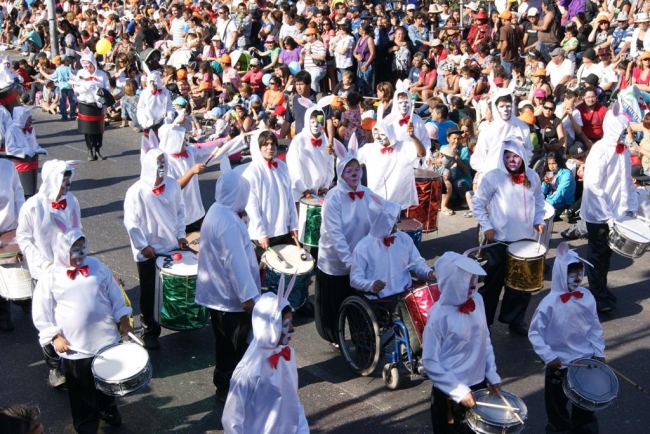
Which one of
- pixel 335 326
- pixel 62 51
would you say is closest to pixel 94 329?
pixel 335 326

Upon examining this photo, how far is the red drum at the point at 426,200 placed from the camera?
1059 cm

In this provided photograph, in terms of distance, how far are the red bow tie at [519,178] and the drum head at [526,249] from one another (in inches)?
22.6

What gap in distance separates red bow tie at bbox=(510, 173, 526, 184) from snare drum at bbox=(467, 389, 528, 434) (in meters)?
3.19

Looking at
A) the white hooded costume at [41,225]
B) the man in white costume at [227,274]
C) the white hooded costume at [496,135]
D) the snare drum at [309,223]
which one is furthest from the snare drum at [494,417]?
the white hooded costume at [496,135]

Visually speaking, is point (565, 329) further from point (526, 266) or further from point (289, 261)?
point (289, 261)

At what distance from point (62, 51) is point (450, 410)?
841 inches

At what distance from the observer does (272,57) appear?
19250 mm

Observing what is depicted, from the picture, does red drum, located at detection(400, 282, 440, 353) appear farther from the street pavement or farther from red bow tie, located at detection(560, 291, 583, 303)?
red bow tie, located at detection(560, 291, 583, 303)

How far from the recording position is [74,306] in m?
6.64

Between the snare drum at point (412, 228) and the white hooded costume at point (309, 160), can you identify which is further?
the white hooded costume at point (309, 160)

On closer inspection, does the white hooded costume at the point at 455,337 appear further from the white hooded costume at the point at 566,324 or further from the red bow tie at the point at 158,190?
the red bow tie at the point at 158,190

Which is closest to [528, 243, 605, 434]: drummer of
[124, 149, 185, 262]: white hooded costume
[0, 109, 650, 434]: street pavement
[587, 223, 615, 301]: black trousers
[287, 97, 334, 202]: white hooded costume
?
[0, 109, 650, 434]: street pavement

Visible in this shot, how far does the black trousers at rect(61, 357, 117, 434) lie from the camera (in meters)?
6.70

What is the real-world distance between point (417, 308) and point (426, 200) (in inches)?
141
